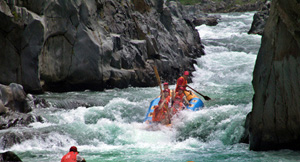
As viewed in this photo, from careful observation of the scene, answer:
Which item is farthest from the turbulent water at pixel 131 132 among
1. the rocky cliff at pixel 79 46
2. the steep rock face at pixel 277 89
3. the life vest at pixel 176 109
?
the rocky cliff at pixel 79 46

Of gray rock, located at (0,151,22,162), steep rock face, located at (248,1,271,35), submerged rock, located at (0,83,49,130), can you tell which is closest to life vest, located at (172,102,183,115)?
submerged rock, located at (0,83,49,130)

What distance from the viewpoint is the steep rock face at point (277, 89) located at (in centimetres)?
820

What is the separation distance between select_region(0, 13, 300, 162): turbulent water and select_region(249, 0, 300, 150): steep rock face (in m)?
0.34

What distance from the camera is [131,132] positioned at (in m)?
11.0

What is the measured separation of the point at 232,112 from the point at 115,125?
10.8ft

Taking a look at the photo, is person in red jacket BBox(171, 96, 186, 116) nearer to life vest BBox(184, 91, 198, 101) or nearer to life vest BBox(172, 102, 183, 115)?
life vest BBox(172, 102, 183, 115)

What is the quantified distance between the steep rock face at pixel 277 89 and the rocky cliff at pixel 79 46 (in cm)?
817

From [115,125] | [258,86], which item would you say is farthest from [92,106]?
[258,86]

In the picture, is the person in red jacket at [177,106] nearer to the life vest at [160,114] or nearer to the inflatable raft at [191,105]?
the inflatable raft at [191,105]

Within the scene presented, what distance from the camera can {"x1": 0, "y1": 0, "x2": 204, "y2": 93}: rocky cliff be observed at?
1371cm

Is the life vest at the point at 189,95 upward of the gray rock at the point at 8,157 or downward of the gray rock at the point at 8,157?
downward

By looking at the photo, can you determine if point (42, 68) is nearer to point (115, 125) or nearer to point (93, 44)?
point (93, 44)

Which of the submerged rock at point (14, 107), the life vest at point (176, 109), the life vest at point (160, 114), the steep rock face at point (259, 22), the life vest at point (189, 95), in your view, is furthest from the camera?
the steep rock face at point (259, 22)

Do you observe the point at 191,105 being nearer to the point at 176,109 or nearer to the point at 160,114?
the point at 176,109
